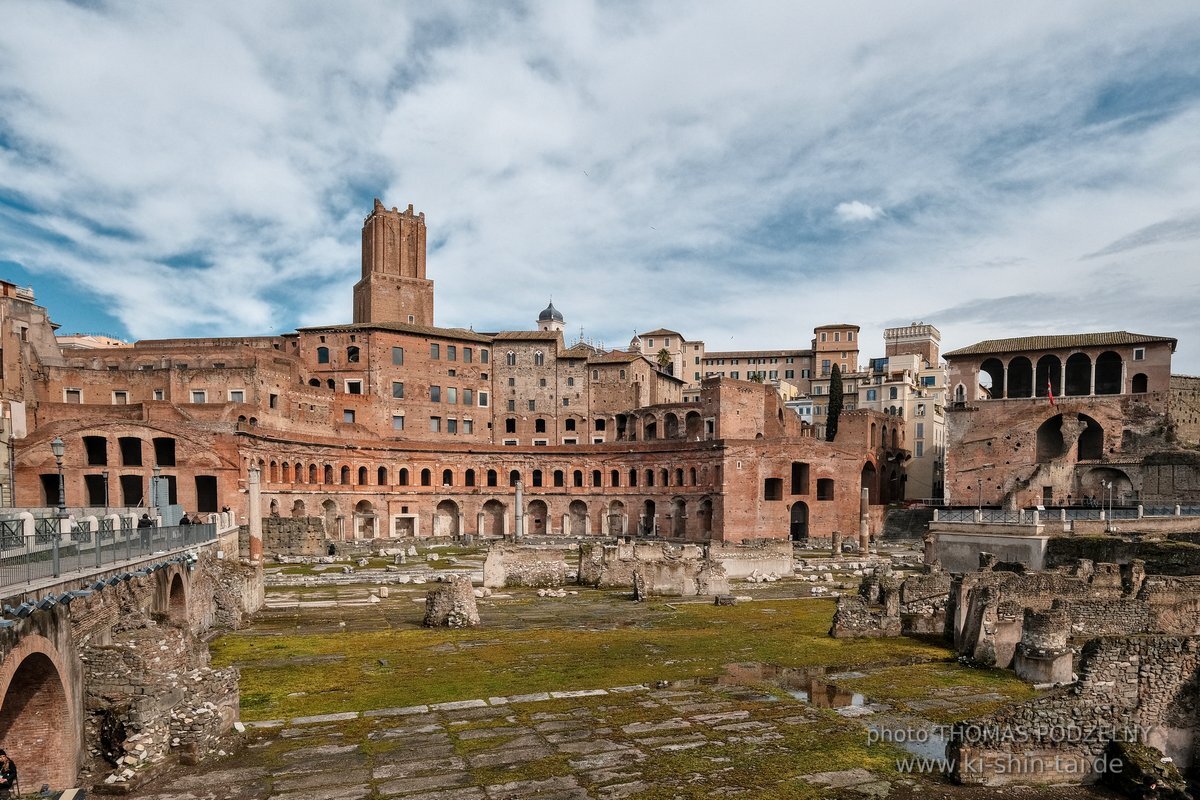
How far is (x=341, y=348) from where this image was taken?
64625mm

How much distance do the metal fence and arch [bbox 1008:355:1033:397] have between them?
59.0 m

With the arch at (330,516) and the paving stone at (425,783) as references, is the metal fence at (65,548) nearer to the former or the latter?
the paving stone at (425,783)

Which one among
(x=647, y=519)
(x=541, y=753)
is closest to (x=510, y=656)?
(x=541, y=753)

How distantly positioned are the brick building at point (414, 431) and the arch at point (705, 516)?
0.18 metres

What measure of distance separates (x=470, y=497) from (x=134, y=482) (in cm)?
2608

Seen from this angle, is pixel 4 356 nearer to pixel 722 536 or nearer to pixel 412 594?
pixel 412 594

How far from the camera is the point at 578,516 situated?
223 feet

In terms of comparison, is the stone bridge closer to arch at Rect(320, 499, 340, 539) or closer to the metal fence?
the metal fence

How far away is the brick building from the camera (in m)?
46.0

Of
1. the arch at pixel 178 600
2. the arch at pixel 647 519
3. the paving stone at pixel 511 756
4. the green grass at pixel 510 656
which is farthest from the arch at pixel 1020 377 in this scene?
the arch at pixel 178 600

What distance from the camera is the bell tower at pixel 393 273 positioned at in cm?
7138

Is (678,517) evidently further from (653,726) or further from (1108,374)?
(653,726)

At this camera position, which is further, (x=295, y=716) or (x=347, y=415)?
(x=347, y=415)

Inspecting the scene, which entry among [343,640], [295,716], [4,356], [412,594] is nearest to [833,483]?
[412,594]
